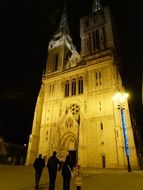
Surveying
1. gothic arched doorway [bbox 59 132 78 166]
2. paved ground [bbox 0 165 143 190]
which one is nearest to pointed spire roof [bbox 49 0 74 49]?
gothic arched doorway [bbox 59 132 78 166]

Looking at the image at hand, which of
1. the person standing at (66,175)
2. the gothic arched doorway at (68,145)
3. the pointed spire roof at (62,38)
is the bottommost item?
the person standing at (66,175)

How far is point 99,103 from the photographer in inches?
1143

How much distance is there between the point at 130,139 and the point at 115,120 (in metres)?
3.57

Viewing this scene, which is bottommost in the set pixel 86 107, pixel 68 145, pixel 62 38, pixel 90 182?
pixel 90 182

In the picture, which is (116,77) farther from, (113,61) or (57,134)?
(57,134)

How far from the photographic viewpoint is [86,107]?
3005cm

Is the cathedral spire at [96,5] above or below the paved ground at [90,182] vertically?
above

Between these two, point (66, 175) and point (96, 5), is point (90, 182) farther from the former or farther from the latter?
point (96, 5)

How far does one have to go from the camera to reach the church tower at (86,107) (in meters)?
25.3

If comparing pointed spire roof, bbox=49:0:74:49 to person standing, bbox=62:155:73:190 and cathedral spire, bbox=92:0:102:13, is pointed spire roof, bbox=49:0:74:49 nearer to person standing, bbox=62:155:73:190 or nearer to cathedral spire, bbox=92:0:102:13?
cathedral spire, bbox=92:0:102:13

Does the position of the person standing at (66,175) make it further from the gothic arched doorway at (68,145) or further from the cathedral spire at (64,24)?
the cathedral spire at (64,24)

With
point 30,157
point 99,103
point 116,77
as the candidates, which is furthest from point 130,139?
point 30,157

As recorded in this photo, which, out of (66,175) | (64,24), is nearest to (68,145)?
(66,175)

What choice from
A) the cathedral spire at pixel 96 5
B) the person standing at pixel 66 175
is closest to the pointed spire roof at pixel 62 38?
the cathedral spire at pixel 96 5
